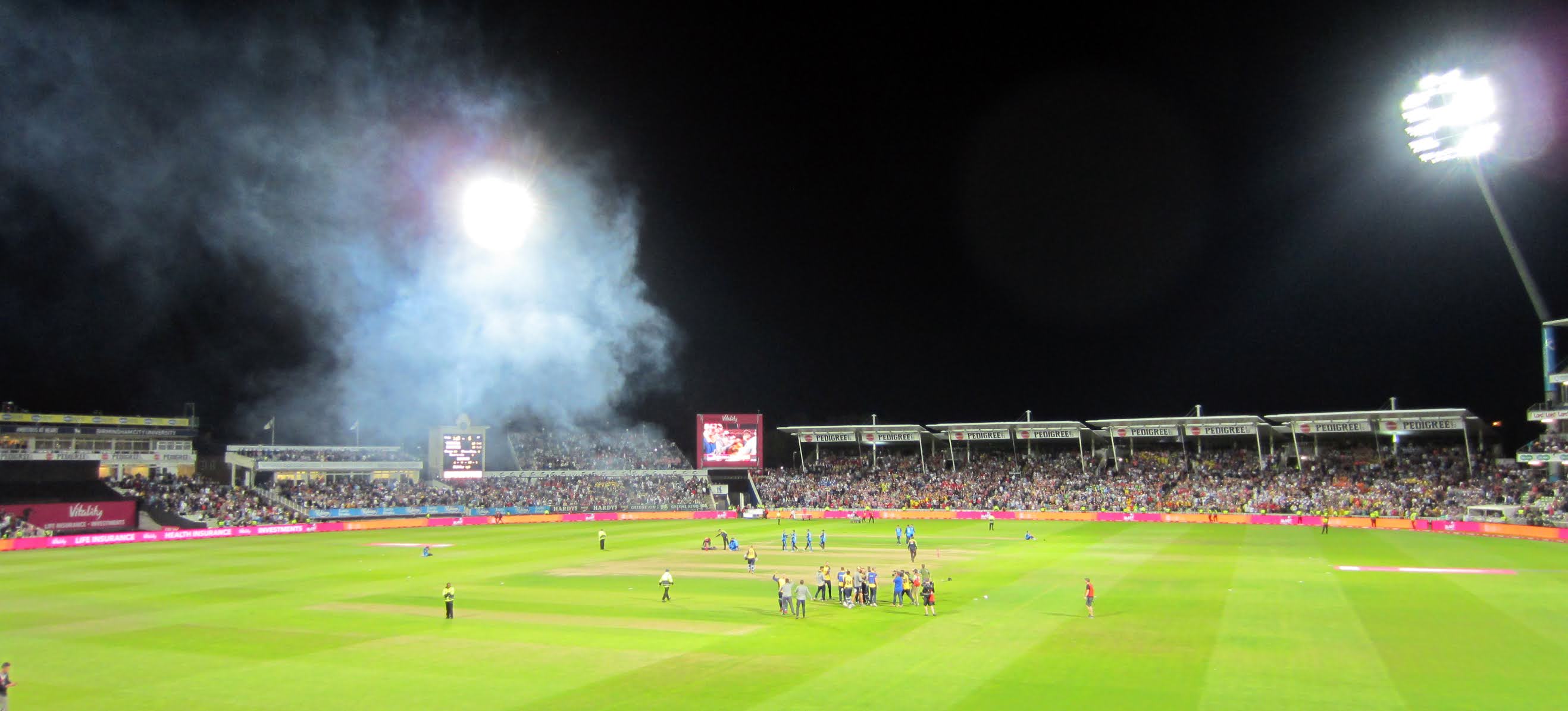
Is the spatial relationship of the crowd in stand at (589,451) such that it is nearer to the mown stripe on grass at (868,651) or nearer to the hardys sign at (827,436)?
the hardys sign at (827,436)

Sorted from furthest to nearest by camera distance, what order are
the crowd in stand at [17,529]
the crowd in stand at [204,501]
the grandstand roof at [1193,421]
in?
the grandstand roof at [1193,421]
the crowd in stand at [204,501]
the crowd in stand at [17,529]

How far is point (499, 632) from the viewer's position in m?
25.2

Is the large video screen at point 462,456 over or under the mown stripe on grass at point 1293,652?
over

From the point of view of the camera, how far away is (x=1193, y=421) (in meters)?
80.8

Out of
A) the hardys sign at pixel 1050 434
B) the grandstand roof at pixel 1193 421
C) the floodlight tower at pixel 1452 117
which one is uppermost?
the floodlight tower at pixel 1452 117

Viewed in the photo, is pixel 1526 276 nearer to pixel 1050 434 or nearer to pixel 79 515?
pixel 1050 434

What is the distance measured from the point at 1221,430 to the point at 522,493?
65427 mm

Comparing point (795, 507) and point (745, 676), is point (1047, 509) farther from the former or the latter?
point (745, 676)

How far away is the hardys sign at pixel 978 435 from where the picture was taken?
92.8m

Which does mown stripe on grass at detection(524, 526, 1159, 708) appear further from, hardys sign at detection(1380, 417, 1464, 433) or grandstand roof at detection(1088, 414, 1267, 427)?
hardys sign at detection(1380, 417, 1464, 433)

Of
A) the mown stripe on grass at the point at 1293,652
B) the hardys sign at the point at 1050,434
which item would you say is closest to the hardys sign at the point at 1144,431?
the hardys sign at the point at 1050,434

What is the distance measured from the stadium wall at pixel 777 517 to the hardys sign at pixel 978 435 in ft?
47.7

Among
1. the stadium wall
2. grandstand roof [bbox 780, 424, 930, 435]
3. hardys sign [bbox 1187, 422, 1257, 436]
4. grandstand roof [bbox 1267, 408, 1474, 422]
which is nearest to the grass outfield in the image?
the stadium wall

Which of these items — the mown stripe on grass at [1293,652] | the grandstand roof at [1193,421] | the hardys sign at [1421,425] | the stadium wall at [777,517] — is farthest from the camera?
the grandstand roof at [1193,421]
